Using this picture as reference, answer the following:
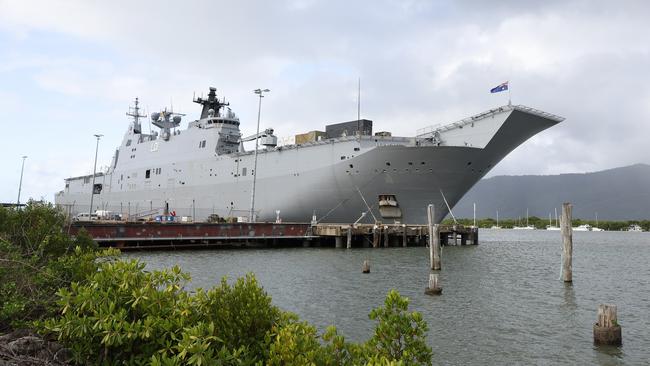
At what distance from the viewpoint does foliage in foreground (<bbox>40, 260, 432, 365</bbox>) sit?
13.4ft

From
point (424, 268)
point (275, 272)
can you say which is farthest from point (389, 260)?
point (275, 272)

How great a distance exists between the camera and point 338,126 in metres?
38.2

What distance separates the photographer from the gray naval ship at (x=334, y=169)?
32.9 meters

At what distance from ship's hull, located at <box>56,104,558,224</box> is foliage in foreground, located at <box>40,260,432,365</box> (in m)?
28.5

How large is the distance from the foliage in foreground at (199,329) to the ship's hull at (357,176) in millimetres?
28471

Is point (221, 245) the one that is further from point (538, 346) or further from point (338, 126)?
point (538, 346)

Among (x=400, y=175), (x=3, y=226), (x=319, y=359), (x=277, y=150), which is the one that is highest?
(x=277, y=150)

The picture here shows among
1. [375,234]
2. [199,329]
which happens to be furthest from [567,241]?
[199,329]

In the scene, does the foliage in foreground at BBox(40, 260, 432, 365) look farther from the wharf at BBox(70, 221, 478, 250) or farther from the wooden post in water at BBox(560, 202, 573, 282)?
the wharf at BBox(70, 221, 478, 250)

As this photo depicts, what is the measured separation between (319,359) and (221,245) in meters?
31.6

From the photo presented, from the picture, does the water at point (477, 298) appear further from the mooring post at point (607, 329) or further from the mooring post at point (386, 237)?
the mooring post at point (386, 237)

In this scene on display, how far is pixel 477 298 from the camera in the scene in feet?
50.6

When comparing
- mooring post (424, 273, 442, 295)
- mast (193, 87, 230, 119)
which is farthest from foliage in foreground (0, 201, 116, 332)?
mast (193, 87, 230, 119)

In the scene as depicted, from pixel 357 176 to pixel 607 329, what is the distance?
2499cm
